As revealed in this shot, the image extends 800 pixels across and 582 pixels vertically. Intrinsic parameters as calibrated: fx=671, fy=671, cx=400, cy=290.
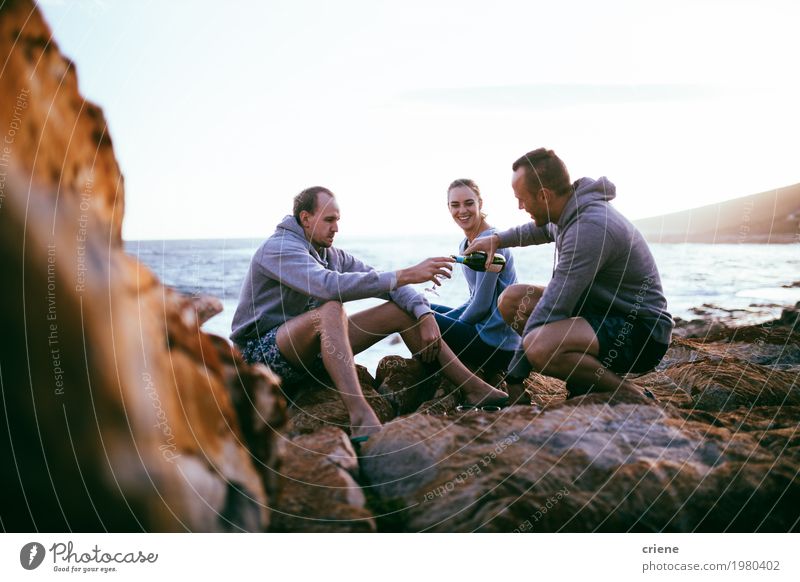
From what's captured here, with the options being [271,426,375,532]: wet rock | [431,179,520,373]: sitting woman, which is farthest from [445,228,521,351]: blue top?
[271,426,375,532]: wet rock

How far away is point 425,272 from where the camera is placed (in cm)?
365

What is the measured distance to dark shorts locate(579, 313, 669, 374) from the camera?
3.64 meters

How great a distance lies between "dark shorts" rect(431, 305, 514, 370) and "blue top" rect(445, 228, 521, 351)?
3cm

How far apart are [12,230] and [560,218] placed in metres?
2.69

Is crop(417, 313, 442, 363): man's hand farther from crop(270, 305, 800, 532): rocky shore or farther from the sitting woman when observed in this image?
crop(270, 305, 800, 532): rocky shore

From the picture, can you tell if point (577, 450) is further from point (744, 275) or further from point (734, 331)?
point (744, 275)

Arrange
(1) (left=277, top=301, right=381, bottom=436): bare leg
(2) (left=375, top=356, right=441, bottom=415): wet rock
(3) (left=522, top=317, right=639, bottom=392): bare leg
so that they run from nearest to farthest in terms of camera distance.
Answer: (1) (left=277, top=301, right=381, bottom=436): bare leg
(3) (left=522, top=317, right=639, bottom=392): bare leg
(2) (left=375, top=356, right=441, bottom=415): wet rock

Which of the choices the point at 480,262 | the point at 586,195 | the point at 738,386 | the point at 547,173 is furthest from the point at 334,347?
the point at 738,386

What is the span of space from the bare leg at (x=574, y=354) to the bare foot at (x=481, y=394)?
46 centimetres

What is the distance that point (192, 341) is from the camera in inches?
101

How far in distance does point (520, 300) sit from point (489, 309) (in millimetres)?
348

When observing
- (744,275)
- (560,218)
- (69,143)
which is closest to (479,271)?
(560,218)

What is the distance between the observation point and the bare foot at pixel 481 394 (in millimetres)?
3963

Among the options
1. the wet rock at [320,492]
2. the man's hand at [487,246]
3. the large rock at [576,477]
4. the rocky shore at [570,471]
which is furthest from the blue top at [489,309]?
the wet rock at [320,492]
